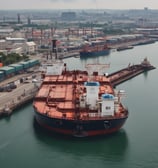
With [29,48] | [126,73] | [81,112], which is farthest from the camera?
[29,48]

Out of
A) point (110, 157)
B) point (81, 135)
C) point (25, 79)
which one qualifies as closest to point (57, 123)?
point (81, 135)

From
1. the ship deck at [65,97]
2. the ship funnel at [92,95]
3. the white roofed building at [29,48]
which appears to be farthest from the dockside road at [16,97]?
the white roofed building at [29,48]

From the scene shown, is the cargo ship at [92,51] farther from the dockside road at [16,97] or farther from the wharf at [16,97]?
the wharf at [16,97]

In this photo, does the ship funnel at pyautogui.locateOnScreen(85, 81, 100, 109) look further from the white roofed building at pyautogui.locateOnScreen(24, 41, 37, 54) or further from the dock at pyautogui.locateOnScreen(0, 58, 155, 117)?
the white roofed building at pyautogui.locateOnScreen(24, 41, 37, 54)

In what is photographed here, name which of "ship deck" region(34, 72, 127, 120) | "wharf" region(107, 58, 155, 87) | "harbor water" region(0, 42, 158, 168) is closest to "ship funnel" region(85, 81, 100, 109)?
"ship deck" region(34, 72, 127, 120)

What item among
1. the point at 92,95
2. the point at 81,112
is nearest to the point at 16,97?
the point at 81,112

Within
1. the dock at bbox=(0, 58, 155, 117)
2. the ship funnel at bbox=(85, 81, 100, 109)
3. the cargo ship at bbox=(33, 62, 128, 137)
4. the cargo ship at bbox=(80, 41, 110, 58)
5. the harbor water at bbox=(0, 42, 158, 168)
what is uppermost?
the ship funnel at bbox=(85, 81, 100, 109)

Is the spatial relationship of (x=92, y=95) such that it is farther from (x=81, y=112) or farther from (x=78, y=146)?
(x=78, y=146)

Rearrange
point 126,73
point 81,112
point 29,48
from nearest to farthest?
1. point 81,112
2. point 126,73
3. point 29,48
